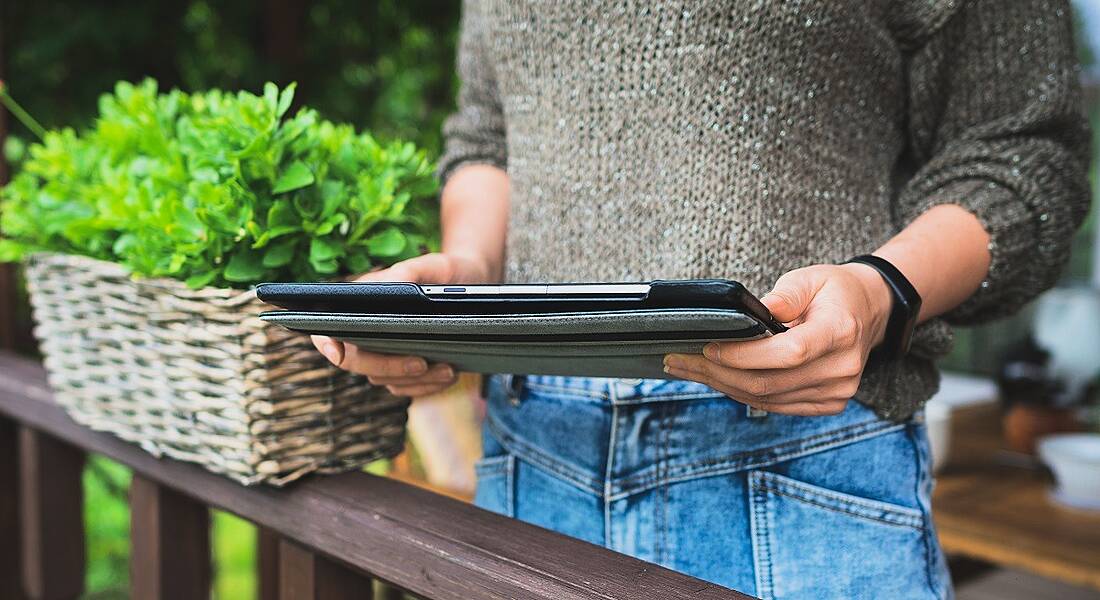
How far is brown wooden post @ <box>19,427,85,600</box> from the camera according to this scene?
4.45 ft

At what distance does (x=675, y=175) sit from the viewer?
2.37 ft

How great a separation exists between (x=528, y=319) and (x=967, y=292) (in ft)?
1.26

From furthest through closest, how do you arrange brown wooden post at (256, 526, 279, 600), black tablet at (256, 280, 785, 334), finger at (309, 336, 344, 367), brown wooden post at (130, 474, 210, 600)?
brown wooden post at (256, 526, 279, 600)
brown wooden post at (130, 474, 210, 600)
finger at (309, 336, 344, 367)
black tablet at (256, 280, 785, 334)

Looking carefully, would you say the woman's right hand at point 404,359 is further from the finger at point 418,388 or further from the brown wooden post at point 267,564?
the brown wooden post at point 267,564

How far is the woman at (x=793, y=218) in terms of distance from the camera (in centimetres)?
69

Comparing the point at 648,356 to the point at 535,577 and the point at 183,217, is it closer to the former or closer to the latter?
the point at 535,577

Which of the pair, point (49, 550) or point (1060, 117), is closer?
point (1060, 117)

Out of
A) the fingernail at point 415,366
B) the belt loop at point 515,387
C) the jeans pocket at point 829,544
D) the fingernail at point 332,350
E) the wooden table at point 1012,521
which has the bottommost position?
the wooden table at point 1012,521

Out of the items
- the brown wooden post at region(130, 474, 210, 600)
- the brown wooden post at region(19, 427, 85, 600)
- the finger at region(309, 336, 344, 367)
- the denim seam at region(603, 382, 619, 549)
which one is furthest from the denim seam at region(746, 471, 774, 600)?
the brown wooden post at region(19, 427, 85, 600)

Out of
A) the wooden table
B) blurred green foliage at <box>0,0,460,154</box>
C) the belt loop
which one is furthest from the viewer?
blurred green foliage at <box>0,0,460,154</box>

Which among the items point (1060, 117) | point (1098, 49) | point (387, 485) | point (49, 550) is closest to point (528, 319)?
point (387, 485)

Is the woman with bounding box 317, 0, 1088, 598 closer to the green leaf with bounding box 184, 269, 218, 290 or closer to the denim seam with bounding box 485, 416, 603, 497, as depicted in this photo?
the denim seam with bounding box 485, 416, 603, 497

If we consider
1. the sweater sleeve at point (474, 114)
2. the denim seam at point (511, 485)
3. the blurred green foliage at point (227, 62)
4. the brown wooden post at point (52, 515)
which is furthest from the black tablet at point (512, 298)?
the blurred green foliage at point (227, 62)

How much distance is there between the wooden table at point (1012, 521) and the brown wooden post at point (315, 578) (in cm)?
99
